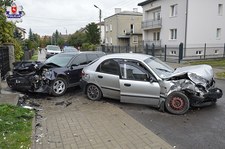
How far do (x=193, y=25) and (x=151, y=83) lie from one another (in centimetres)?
2239

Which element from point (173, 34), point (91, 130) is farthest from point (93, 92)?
point (173, 34)

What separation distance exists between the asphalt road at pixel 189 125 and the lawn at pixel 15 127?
101 inches

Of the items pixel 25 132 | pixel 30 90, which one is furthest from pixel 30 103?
pixel 25 132

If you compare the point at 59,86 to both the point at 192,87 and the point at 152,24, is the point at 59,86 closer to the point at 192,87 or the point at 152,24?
the point at 192,87

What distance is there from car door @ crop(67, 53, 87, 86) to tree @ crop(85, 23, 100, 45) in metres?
42.7

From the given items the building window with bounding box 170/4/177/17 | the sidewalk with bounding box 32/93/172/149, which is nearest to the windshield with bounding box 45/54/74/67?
the sidewalk with bounding box 32/93/172/149

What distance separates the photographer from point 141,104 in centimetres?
692

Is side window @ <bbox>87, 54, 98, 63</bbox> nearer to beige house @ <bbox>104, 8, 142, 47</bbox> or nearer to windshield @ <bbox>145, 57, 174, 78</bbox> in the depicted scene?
windshield @ <bbox>145, 57, 174, 78</bbox>

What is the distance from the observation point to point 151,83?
634 centimetres

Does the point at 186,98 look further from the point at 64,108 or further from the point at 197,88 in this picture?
the point at 64,108

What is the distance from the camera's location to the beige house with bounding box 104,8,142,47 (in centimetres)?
4775

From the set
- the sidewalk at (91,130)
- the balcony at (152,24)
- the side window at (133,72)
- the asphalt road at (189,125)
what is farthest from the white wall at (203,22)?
the sidewalk at (91,130)

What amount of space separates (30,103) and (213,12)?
2611 centimetres

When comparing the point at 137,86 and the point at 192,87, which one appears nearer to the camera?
the point at 192,87
